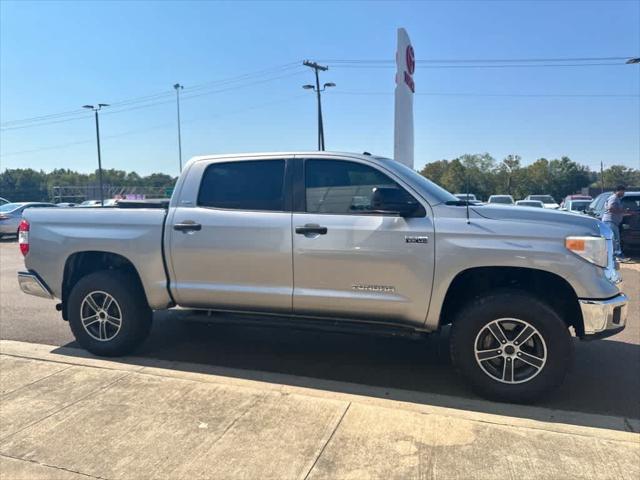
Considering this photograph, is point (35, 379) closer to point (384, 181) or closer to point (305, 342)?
point (305, 342)

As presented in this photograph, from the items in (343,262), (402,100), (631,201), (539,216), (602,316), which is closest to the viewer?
(602,316)

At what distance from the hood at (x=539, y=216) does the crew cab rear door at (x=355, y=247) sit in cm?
48

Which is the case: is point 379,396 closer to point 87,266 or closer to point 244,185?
point 244,185

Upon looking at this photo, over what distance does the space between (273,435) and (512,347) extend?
1.88 metres

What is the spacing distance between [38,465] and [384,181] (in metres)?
3.16

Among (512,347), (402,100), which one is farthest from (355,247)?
(402,100)

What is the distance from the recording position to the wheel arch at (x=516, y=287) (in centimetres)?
402

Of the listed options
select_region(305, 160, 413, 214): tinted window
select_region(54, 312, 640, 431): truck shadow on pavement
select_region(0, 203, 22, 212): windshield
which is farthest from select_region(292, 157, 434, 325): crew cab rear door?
select_region(0, 203, 22, 212): windshield

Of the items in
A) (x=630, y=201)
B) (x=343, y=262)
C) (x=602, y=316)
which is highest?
(x=630, y=201)

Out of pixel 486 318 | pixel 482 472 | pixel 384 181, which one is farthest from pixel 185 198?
pixel 482 472

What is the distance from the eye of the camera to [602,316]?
3768 mm

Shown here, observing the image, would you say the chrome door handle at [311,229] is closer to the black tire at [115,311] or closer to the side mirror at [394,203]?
the side mirror at [394,203]

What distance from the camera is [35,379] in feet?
14.2

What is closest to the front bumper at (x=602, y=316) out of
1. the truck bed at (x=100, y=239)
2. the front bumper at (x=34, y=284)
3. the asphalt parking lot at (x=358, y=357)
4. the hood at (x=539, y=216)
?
the hood at (x=539, y=216)
